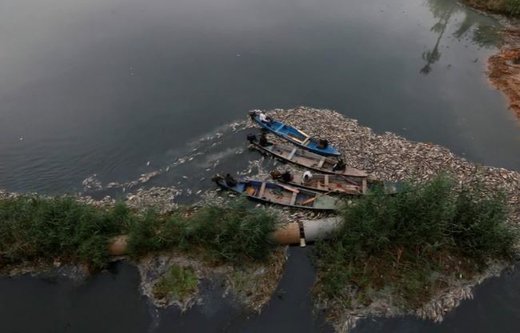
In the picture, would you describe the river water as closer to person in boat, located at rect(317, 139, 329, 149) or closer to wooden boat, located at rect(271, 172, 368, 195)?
wooden boat, located at rect(271, 172, 368, 195)

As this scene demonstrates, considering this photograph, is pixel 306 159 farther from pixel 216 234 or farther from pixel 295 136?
pixel 216 234

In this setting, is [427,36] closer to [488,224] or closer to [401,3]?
[401,3]

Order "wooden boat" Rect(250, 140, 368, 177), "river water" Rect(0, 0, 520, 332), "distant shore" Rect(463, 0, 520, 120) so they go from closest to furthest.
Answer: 1. "river water" Rect(0, 0, 520, 332)
2. "wooden boat" Rect(250, 140, 368, 177)
3. "distant shore" Rect(463, 0, 520, 120)

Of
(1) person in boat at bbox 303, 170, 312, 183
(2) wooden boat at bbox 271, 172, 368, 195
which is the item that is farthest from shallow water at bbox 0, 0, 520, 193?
(1) person in boat at bbox 303, 170, 312, 183

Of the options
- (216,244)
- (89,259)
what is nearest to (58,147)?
(89,259)

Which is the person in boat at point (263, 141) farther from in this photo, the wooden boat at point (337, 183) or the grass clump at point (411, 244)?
the grass clump at point (411, 244)

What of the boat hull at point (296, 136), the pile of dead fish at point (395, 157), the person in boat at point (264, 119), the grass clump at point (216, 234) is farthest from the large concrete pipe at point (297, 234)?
the person in boat at point (264, 119)

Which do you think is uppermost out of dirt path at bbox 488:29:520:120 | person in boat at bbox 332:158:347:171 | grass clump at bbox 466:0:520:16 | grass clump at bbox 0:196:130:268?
grass clump at bbox 466:0:520:16
